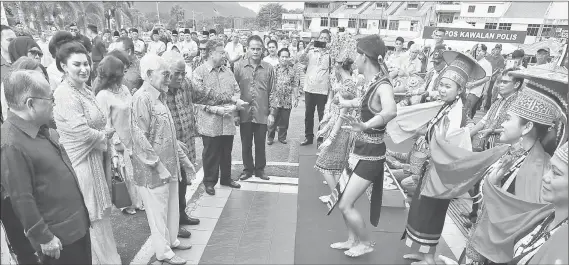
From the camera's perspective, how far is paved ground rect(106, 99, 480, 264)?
3.37 meters

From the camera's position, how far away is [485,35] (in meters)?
11.6

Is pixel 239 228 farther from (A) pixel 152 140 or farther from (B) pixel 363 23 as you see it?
(B) pixel 363 23

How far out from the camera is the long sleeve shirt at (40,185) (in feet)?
5.99

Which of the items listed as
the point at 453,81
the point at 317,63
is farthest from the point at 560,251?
the point at 317,63

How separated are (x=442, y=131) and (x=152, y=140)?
237 cm

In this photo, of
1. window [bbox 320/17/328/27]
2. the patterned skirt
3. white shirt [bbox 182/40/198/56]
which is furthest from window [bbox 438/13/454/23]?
the patterned skirt

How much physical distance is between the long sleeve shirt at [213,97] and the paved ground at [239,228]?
2.97 ft

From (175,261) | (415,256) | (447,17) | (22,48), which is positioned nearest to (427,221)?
(415,256)

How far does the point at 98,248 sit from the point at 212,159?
1.87 m

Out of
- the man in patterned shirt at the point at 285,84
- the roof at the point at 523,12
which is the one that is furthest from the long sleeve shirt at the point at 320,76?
the roof at the point at 523,12

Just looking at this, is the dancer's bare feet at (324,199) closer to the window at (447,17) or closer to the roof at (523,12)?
the roof at (523,12)

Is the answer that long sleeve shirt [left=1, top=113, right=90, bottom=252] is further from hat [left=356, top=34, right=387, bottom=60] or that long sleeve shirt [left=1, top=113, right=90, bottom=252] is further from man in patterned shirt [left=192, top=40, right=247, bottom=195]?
hat [left=356, top=34, right=387, bottom=60]

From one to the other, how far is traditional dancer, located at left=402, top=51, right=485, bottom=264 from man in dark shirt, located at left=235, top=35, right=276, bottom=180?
7.95 feet

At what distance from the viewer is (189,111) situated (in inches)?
138
